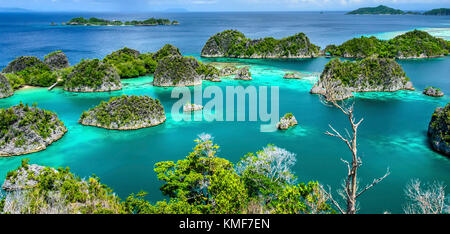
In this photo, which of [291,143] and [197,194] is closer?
[197,194]

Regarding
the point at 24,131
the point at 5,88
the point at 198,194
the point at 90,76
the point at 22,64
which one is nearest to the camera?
the point at 198,194

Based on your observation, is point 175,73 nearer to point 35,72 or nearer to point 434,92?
point 35,72

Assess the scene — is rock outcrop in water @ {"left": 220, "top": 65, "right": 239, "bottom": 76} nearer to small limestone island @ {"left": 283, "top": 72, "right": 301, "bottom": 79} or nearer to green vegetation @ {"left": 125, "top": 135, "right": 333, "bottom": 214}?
small limestone island @ {"left": 283, "top": 72, "right": 301, "bottom": 79}

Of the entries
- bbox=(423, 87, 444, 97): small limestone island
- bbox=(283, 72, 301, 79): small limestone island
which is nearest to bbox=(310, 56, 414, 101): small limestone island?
bbox=(423, 87, 444, 97): small limestone island

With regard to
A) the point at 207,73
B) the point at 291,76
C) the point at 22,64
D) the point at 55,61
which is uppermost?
the point at 55,61

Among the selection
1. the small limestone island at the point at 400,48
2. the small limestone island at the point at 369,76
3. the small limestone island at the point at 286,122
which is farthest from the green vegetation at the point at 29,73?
the small limestone island at the point at 400,48

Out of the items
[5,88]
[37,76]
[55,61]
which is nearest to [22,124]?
[5,88]
